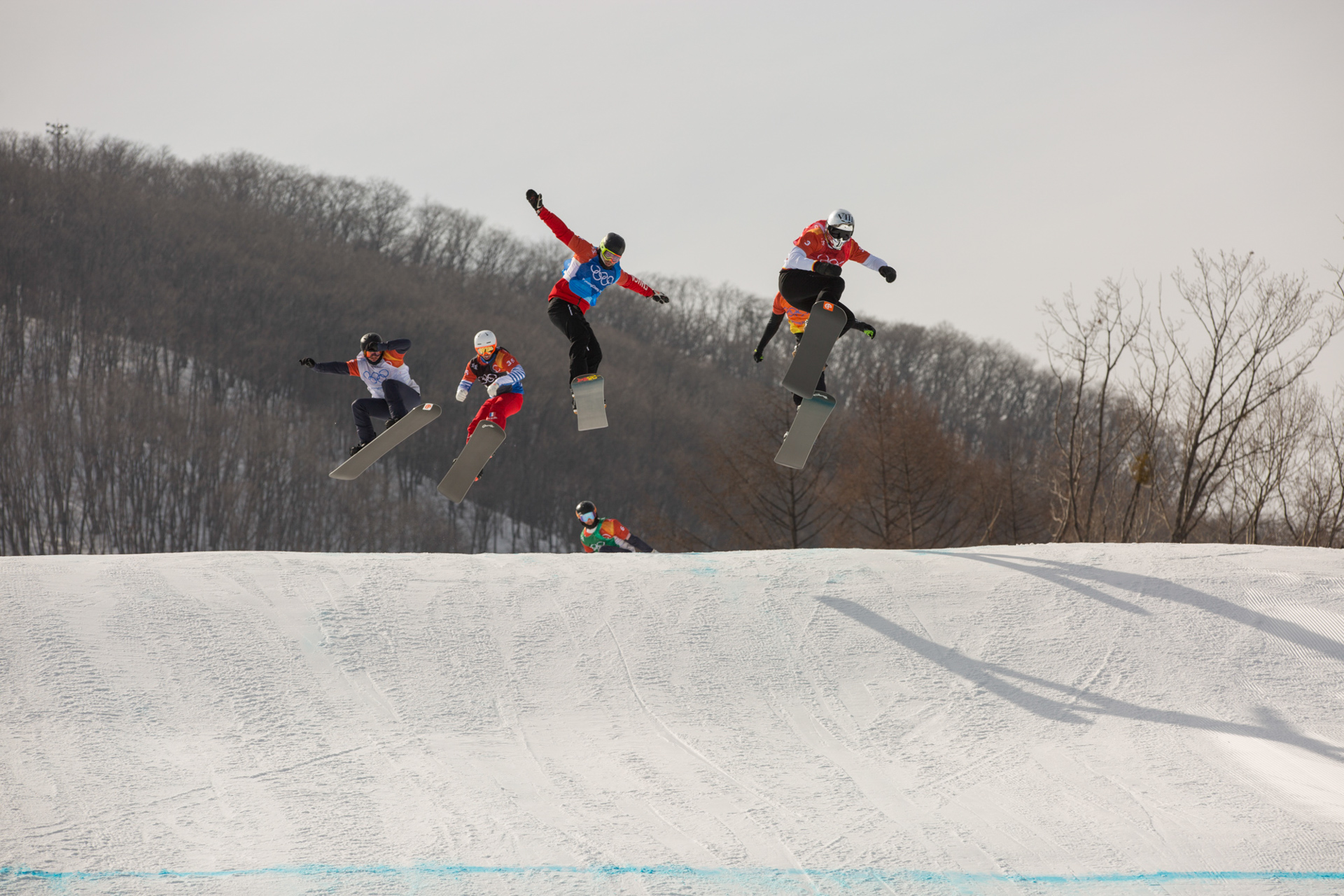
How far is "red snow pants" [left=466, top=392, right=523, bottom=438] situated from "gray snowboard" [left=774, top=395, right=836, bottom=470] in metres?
3.02

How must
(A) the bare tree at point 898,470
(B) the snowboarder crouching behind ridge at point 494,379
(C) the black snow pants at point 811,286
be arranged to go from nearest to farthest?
(C) the black snow pants at point 811,286
(B) the snowboarder crouching behind ridge at point 494,379
(A) the bare tree at point 898,470

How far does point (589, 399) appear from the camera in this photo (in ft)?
34.1

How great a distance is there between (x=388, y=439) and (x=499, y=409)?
1.36 metres

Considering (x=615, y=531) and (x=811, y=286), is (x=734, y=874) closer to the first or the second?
(x=811, y=286)

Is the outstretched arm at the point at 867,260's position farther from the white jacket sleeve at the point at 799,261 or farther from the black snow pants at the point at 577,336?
the black snow pants at the point at 577,336

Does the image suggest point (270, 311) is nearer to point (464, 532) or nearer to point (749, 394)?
point (464, 532)

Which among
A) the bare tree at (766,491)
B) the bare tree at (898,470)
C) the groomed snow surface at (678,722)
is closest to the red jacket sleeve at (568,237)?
the groomed snow surface at (678,722)

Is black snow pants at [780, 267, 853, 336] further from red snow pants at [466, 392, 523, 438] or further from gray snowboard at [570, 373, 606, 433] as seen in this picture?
red snow pants at [466, 392, 523, 438]

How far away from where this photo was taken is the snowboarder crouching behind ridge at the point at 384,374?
449 inches

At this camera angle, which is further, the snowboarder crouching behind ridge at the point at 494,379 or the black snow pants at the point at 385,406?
the black snow pants at the point at 385,406

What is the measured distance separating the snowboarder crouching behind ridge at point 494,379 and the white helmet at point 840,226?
147 inches

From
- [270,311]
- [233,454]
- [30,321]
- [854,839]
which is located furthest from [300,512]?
[854,839]

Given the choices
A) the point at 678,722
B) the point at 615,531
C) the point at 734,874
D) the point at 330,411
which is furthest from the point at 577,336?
the point at 330,411

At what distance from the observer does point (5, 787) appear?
7340mm
